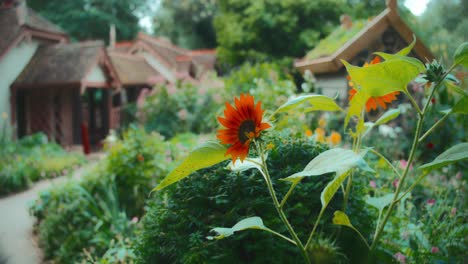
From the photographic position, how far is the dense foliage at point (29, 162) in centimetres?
495

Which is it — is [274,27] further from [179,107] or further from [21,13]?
[21,13]

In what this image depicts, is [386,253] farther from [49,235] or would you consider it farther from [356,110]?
[49,235]

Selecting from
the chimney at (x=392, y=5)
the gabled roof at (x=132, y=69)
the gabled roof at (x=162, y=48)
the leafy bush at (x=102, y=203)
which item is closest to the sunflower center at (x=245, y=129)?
the leafy bush at (x=102, y=203)

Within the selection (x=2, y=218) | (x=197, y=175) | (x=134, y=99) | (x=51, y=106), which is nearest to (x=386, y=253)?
(x=197, y=175)

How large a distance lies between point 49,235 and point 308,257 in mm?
2902

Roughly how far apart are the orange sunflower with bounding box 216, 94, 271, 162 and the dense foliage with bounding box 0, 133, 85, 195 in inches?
185

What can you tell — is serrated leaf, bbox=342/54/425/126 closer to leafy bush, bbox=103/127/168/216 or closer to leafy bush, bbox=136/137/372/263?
leafy bush, bbox=136/137/372/263

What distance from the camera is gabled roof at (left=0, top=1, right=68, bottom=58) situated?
5.93m

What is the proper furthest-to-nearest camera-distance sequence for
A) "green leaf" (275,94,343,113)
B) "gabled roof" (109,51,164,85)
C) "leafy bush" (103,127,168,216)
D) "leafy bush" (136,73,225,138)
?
"gabled roof" (109,51,164,85) < "leafy bush" (136,73,225,138) < "leafy bush" (103,127,168,216) < "green leaf" (275,94,343,113)

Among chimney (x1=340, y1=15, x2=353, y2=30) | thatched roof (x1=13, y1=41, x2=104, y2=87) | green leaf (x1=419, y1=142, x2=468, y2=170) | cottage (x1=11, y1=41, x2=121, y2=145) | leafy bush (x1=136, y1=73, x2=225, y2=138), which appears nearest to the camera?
green leaf (x1=419, y1=142, x2=468, y2=170)

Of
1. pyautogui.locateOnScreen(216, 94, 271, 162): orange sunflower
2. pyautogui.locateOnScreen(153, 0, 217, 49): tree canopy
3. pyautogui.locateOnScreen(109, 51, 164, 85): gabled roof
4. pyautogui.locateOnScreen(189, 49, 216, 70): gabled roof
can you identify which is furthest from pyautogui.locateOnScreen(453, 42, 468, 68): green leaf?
pyautogui.locateOnScreen(153, 0, 217, 49): tree canopy

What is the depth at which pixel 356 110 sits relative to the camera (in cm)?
120

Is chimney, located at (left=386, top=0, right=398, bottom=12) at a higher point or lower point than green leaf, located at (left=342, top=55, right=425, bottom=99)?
higher

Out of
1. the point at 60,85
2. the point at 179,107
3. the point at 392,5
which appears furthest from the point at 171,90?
the point at 392,5
